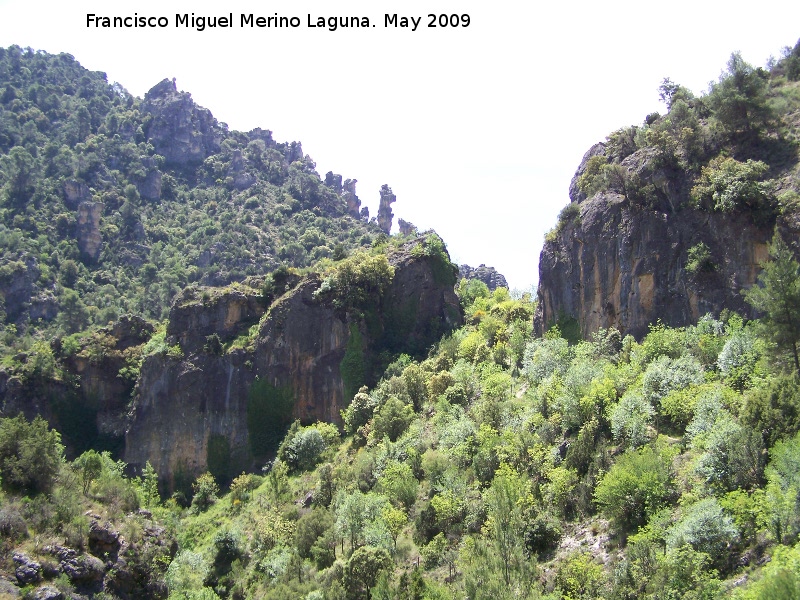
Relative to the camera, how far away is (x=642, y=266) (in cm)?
4281

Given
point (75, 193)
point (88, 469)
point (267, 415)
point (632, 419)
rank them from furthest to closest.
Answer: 1. point (75, 193)
2. point (267, 415)
3. point (88, 469)
4. point (632, 419)

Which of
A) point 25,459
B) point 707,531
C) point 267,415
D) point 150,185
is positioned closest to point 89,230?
point 150,185

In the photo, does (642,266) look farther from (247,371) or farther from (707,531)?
(247,371)

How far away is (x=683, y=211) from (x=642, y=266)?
168 inches

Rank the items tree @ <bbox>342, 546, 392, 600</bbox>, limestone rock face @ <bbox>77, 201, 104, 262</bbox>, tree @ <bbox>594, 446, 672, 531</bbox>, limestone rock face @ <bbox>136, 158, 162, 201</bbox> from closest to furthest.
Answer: tree @ <bbox>594, 446, 672, 531</bbox> < tree @ <bbox>342, 546, 392, 600</bbox> < limestone rock face @ <bbox>77, 201, 104, 262</bbox> < limestone rock face @ <bbox>136, 158, 162, 201</bbox>

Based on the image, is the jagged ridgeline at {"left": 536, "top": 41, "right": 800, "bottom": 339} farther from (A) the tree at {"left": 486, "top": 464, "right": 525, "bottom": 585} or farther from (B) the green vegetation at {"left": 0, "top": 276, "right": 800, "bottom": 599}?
(A) the tree at {"left": 486, "top": 464, "right": 525, "bottom": 585}

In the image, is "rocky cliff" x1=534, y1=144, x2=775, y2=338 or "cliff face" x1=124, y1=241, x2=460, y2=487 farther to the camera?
"cliff face" x1=124, y1=241, x2=460, y2=487

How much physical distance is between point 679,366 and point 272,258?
8294cm

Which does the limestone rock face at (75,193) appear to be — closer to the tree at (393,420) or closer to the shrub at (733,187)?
the tree at (393,420)

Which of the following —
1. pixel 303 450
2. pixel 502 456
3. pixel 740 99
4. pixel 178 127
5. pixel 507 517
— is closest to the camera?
pixel 507 517

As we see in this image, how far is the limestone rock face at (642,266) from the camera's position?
1524 inches

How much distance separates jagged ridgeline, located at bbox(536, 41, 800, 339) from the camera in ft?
127

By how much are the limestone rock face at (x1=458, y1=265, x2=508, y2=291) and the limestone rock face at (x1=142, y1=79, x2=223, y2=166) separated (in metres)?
56.9

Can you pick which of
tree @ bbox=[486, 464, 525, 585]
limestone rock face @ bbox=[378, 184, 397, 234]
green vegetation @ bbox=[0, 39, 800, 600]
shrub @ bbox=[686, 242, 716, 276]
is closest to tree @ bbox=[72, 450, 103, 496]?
green vegetation @ bbox=[0, 39, 800, 600]
